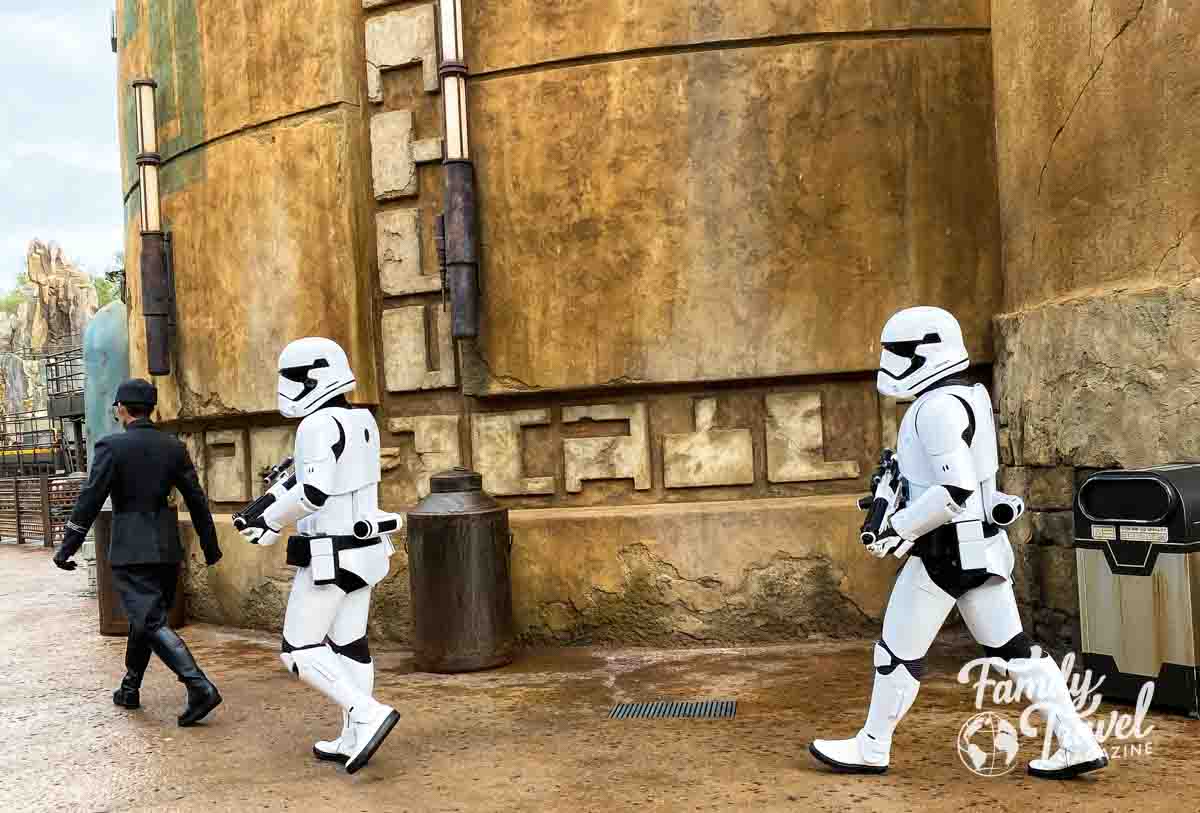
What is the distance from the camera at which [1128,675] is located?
521 cm

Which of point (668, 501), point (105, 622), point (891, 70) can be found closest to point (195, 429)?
point (105, 622)

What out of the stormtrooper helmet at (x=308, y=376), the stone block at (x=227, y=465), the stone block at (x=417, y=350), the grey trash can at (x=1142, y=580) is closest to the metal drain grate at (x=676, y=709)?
the grey trash can at (x=1142, y=580)

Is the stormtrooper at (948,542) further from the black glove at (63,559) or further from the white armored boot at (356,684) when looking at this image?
the black glove at (63,559)

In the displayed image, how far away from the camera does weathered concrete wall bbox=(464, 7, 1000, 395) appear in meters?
7.05

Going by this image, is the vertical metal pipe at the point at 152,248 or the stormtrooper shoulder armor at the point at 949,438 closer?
the stormtrooper shoulder armor at the point at 949,438

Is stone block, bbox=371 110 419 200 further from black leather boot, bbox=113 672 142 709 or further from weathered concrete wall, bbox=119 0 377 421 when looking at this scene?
black leather boot, bbox=113 672 142 709

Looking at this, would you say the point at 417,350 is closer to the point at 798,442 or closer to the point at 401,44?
the point at 401,44

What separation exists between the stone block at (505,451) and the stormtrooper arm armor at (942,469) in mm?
3716

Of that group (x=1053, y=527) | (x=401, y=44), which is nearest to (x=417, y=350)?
(x=401, y=44)

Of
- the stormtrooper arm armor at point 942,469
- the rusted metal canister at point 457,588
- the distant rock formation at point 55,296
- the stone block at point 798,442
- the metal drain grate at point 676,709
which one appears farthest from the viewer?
the distant rock formation at point 55,296

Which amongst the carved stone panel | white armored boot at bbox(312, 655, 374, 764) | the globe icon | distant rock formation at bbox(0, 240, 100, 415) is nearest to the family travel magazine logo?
the globe icon

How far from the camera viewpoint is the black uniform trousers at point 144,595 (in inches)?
232

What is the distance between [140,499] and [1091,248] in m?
5.31

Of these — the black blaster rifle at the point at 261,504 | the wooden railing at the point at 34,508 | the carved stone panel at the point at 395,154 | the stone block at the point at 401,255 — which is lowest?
the wooden railing at the point at 34,508
